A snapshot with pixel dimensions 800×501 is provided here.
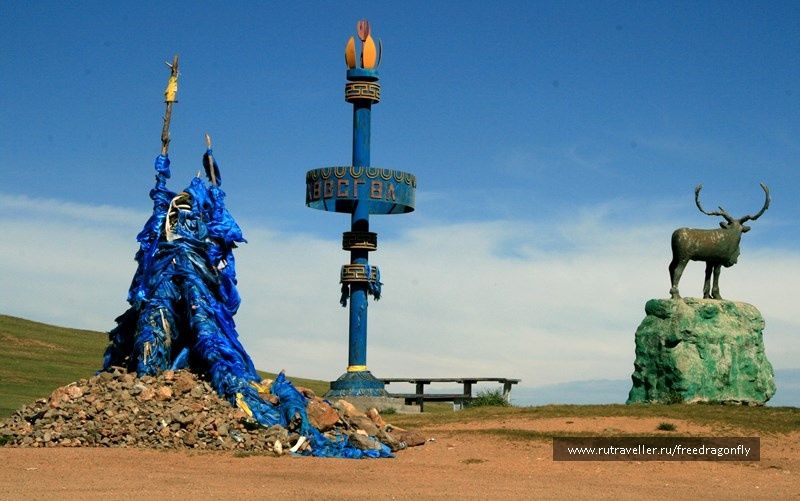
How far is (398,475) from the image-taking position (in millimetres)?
21219

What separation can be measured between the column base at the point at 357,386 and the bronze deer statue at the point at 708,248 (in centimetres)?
855

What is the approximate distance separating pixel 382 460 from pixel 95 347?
130ft

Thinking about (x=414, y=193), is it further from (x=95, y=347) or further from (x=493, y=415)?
(x=95, y=347)

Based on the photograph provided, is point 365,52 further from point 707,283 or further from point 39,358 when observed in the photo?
point 39,358

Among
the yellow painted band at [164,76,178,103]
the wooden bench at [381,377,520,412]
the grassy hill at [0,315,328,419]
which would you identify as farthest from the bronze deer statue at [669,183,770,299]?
the grassy hill at [0,315,328,419]

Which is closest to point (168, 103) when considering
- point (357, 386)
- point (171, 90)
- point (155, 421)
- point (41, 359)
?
point (171, 90)

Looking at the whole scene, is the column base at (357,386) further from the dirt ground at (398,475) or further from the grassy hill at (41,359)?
the dirt ground at (398,475)

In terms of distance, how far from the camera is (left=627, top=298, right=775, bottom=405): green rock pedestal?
A: 1260 inches

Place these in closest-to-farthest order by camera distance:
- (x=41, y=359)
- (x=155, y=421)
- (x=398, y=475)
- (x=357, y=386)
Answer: (x=398, y=475)
(x=155, y=421)
(x=357, y=386)
(x=41, y=359)

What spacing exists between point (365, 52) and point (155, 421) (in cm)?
1607

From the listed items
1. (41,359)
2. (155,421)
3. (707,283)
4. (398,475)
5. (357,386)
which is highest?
(707,283)

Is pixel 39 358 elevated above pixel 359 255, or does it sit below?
below

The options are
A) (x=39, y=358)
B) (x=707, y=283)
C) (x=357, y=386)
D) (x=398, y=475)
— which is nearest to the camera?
(x=398, y=475)

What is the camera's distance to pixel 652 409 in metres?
30.1
